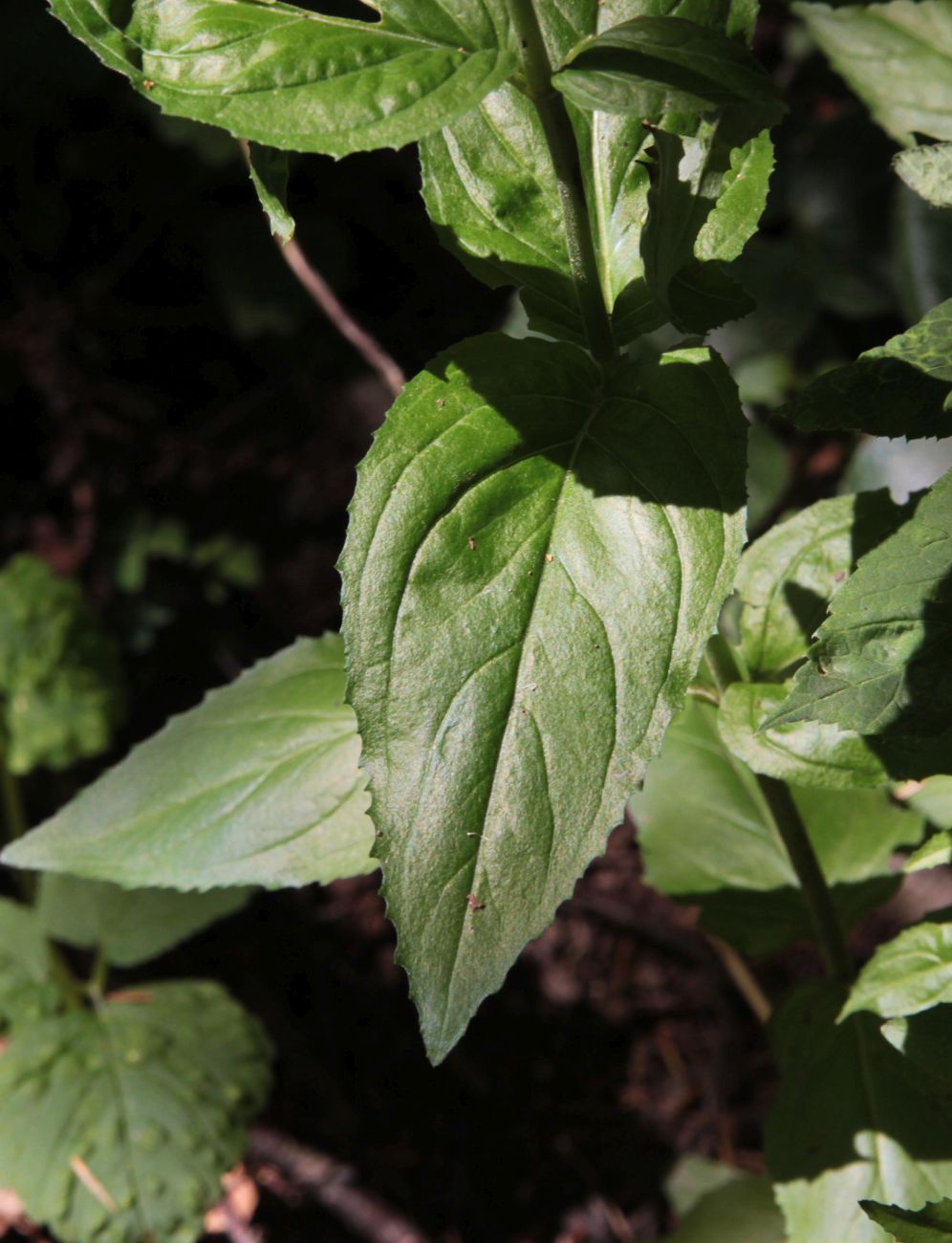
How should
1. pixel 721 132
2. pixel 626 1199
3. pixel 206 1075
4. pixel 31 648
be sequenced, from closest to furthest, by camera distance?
pixel 721 132, pixel 206 1075, pixel 626 1199, pixel 31 648

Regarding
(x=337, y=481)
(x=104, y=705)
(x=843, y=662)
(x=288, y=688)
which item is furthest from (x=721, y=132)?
(x=337, y=481)

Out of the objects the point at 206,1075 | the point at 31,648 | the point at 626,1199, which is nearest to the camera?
the point at 206,1075

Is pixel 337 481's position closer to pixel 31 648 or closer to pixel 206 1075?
pixel 31 648

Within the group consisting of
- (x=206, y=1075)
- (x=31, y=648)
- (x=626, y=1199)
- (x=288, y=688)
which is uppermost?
(x=288, y=688)

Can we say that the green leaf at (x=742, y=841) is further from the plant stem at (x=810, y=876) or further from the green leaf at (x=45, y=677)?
the green leaf at (x=45, y=677)

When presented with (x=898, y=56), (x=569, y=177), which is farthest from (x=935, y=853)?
(x=898, y=56)

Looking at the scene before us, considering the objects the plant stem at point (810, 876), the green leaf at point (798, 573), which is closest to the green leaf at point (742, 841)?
the plant stem at point (810, 876)
